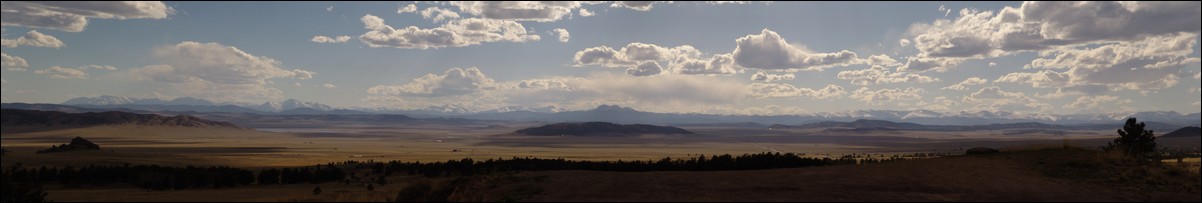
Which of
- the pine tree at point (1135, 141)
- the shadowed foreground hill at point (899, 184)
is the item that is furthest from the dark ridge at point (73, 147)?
the pine tree at point (1135, 141)

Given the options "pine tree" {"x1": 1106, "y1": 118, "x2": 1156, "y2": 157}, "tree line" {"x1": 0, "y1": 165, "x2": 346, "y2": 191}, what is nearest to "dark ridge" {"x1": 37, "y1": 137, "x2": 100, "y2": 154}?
"tree line" {"x1": 0, "y1": 165, "x2": 346, "y2": 191}

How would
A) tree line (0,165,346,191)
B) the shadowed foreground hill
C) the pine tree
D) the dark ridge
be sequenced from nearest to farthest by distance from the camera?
1. the shadowed foreground hill
2. the pine tree
3. tree line (0,165,346,191)
4. the dark ridge

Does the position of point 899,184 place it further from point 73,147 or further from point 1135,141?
point 73,147

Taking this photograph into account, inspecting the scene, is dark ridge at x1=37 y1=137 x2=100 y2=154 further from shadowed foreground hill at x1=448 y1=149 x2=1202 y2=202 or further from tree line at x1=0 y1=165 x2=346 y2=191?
shadowed foreground hill at x1=448 y1=149 x2=1202 y2=202

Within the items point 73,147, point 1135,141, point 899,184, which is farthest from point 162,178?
point 73,147

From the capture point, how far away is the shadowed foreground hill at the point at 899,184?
30.0 metres

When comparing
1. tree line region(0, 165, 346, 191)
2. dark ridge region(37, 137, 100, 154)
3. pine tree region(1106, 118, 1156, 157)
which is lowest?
tree line region(0, 165, 346, 191)

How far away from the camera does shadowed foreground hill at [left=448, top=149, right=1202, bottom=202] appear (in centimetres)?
2995

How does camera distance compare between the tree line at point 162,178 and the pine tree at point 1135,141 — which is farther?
the tree line at point 162,178

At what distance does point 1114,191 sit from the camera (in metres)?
31.2

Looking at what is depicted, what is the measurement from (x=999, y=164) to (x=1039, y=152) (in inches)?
243

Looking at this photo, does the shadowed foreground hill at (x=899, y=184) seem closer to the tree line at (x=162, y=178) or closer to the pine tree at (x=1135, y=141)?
the pine tree at (x=1135, y=141)

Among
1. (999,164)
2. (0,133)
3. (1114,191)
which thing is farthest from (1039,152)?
(0,133)

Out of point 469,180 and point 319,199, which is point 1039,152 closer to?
point 469,180
